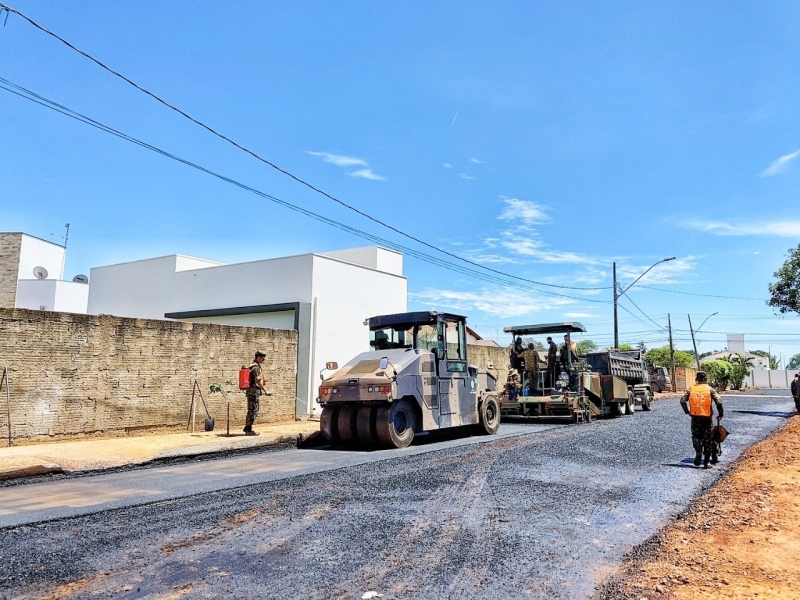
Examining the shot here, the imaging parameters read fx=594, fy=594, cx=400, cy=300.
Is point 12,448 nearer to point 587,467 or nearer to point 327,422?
point 327,422

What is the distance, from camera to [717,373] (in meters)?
46.2

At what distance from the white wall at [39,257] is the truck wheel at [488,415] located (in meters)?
26.0

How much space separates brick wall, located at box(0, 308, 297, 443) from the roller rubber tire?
179 inches

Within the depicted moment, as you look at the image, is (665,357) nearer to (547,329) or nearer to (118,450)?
(547,329)

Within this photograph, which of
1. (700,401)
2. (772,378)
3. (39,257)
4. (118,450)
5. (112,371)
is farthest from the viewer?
(772,378)

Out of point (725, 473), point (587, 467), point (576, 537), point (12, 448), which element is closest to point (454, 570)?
point (576, 537)

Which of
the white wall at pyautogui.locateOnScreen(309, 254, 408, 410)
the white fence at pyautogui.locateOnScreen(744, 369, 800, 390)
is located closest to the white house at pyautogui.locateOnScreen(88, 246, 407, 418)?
the white wall at pyautogui.locateOnScreen(309, 254, 408, 410)

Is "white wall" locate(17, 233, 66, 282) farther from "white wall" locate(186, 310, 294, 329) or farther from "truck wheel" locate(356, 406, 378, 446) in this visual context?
"truck wheel" locate(356, 406, 378, 446)

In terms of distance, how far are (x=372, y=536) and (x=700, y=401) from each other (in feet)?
21.9

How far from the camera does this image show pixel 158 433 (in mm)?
13633

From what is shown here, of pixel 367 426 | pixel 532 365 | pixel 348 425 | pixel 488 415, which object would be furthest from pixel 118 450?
pixel 532 365

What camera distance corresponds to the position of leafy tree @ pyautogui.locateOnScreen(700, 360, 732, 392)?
45.8 m

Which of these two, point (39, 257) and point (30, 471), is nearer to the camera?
point (30, 471)

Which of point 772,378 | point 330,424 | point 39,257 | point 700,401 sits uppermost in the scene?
point 39,257
